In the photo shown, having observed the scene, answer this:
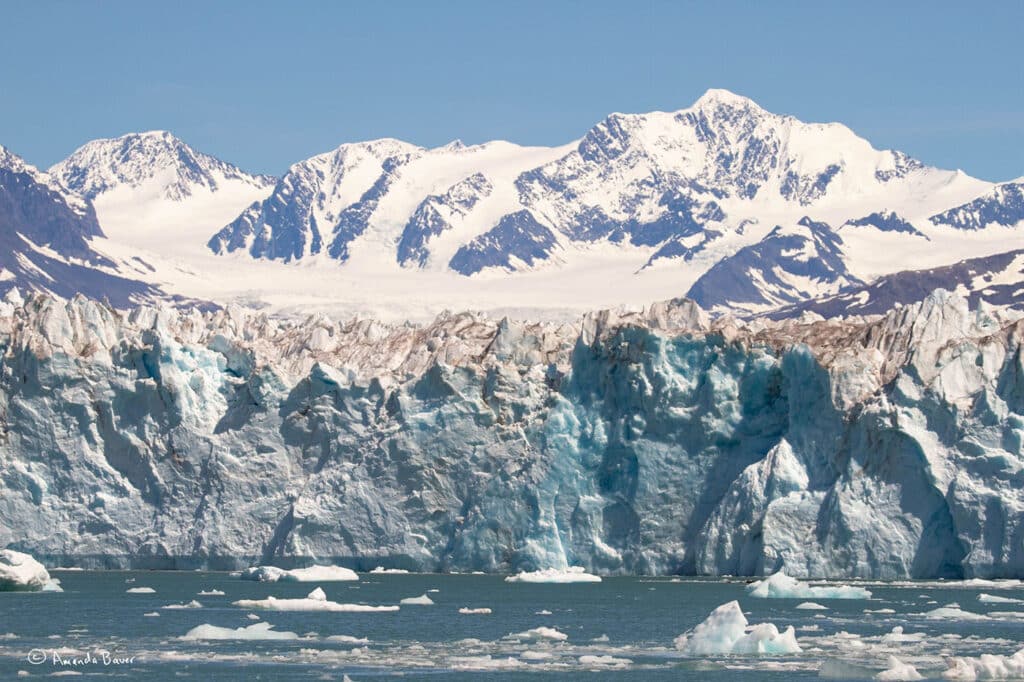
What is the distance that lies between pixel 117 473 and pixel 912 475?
3774cm

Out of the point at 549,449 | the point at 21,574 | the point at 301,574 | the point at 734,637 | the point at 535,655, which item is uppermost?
the point at 549,449

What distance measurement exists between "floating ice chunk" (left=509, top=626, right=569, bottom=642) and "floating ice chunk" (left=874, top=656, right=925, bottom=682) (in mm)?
13862

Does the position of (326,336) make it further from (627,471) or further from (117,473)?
(627,471)

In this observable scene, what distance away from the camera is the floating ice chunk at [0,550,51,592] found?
79.8m

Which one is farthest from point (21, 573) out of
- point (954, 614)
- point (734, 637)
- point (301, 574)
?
point (954, 614)

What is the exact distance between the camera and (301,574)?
293 ft

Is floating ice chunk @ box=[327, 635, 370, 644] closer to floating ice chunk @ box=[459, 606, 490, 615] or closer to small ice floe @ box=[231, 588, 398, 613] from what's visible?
floating ice chunk @ box=[459, 606, 490, 615]

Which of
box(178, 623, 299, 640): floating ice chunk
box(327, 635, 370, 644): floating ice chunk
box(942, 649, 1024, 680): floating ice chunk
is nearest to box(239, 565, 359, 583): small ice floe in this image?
box(178, 623, 299, 640): floating ice chunk

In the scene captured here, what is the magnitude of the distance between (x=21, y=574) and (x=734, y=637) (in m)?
32.7

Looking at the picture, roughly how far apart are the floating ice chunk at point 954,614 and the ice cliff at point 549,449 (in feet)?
40.4

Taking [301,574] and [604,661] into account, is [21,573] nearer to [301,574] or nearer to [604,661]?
[301,574]

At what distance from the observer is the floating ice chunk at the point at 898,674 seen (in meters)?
52.2

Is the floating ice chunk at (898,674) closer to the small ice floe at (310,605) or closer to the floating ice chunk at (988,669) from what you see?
the floating ice chunk at (988,669)

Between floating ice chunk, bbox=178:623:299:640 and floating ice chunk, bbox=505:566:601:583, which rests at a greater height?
floating ice chunk, bbox=505:566:601:583
